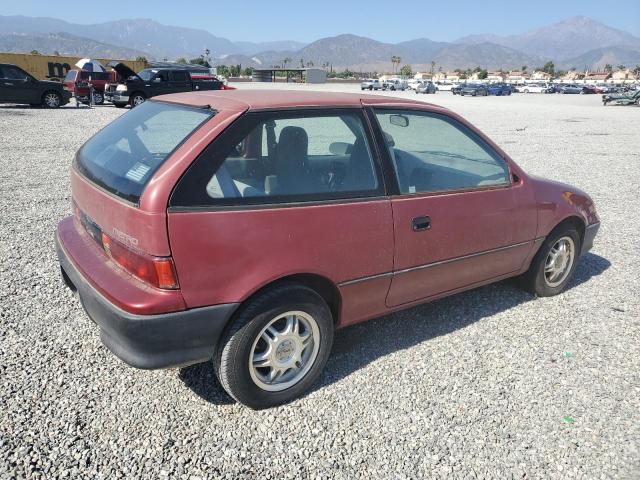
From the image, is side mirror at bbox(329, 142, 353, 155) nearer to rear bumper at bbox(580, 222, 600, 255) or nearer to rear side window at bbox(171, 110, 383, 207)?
rear side window at bbox(171, 110, 383, 207)

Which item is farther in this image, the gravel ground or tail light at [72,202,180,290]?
the gravel ground

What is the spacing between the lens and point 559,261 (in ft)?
13.8

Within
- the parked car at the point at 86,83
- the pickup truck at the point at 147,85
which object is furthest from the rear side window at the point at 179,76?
the parked car at the point at 86,83

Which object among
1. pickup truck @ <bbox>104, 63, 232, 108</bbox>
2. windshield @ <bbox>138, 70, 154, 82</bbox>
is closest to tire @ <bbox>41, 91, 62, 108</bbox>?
pickup truck @ <bbox>104, 63, 232, 108</bbox>

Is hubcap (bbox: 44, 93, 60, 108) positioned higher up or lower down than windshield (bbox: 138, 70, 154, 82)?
lower down

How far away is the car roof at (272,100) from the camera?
2.63m

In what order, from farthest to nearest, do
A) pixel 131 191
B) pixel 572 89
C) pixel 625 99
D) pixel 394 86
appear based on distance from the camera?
pixel 572 89 → pixel 394 86 → pixel 625 99 → pixel 131 191

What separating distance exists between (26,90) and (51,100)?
99cm

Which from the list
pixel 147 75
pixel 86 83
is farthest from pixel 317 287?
pixel 86 83

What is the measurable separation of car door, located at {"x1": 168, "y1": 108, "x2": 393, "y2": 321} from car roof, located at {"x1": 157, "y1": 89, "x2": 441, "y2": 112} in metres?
0.05

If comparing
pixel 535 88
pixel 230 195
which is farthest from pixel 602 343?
pixel 535 88

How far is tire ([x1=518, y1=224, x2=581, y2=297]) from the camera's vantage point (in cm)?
402

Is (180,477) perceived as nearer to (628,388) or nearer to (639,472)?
(639,472)

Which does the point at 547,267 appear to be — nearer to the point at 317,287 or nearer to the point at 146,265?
the point at 317,287
